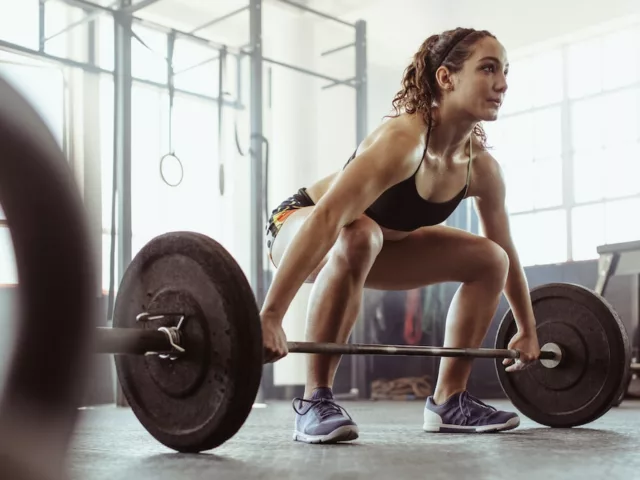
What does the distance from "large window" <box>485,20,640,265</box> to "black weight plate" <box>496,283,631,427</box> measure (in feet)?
14.1

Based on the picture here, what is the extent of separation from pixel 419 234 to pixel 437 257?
2.9 inches

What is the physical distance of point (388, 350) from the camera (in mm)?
1645

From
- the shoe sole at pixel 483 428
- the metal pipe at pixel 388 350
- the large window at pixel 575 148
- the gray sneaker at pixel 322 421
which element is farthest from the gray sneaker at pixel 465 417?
the large window at pixel 575 148

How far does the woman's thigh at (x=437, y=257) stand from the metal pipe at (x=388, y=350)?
0.74 feet

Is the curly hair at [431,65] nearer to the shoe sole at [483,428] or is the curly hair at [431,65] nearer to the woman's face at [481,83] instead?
the woman's face at [481,83]

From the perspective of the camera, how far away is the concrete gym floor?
1125mm

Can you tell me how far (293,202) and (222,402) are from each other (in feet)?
2.62

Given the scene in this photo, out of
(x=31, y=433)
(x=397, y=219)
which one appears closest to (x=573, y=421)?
(x=397, y=219)

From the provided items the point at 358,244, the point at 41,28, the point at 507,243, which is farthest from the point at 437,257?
the point at 41,28

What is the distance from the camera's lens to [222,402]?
1304 mm

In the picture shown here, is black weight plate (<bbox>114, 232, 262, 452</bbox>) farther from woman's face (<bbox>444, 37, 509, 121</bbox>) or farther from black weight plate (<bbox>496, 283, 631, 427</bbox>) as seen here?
black weight plate (<bbox>496, 283, 631, 427</bbox>)

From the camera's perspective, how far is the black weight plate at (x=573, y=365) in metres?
2.16

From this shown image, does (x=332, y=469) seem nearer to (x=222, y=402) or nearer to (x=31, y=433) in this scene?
(x=222, y=402)

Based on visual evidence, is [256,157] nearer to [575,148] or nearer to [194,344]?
[194,344]
